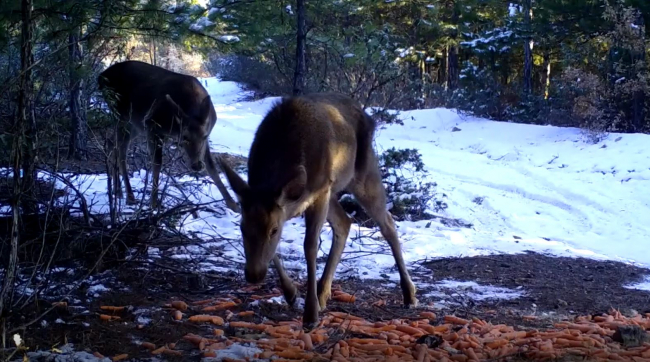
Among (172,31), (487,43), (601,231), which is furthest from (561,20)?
(172,31)

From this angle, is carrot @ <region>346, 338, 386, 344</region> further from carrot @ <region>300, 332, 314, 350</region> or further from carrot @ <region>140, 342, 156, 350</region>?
carrot @ <region>140, 342, 156, 350</region>

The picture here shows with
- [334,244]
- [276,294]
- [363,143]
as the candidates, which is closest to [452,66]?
[363,143]

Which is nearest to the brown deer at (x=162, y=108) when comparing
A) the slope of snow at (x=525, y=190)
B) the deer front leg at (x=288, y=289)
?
the slope of snow at (x=525, y=190)

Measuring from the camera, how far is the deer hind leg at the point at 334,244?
23.2 feet

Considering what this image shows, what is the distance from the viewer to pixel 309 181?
6328mm

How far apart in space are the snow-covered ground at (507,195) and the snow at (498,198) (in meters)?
0.03

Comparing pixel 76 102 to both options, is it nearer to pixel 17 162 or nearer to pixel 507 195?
pixel 17 162

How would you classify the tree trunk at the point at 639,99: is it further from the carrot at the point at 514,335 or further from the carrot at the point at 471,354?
the carrot at the point at 471,354

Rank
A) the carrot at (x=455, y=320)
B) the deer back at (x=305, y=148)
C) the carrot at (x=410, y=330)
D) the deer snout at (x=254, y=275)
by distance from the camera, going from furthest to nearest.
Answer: the carrot at (x=455, y=320)
the deer back at (x=305, y=148)
the carrot at (x=410, y=330)
the deer snout at (x=254, y=275)

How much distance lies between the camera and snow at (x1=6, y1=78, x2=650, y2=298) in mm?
9414

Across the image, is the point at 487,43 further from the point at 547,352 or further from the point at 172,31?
the point at 547,352

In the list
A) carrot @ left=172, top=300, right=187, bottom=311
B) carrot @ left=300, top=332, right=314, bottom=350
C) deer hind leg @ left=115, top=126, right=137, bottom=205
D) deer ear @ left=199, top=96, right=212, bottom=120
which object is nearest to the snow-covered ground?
deer hind leg @ left=115, top=126, right=137, bottom=205

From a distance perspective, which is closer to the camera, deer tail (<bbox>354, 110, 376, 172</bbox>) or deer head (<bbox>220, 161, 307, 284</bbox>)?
deer head (<bbox>220, 161, 307, 284</bbox>)

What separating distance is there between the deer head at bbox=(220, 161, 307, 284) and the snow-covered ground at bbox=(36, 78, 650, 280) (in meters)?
1.78
